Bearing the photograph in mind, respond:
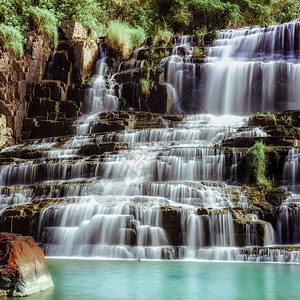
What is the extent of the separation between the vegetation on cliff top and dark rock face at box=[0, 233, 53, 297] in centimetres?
2170

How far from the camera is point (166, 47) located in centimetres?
2428

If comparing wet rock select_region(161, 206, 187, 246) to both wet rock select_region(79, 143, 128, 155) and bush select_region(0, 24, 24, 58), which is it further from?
bush select_region(0, 24, 24, 58)

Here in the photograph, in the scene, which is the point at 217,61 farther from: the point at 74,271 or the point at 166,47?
the point at 74,271

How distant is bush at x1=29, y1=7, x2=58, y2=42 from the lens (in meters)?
24.0

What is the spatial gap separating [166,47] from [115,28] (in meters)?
3.21

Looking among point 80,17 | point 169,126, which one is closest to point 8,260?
point 169,126

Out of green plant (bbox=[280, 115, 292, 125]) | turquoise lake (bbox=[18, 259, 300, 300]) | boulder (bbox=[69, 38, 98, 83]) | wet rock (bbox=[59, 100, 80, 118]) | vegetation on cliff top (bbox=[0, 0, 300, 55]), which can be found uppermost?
vegetation on cliff top (bbox=[0, 0, 300, 55])

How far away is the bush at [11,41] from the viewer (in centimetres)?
2216

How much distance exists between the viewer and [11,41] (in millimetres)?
22281

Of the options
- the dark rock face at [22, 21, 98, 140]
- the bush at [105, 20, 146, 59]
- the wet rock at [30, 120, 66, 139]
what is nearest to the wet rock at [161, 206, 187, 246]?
the dark rock face at [22, 21, 98, 140]

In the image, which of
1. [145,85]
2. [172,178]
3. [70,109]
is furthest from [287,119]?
[70,109]

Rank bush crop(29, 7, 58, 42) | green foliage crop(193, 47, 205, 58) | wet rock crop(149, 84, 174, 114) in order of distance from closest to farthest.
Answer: wet rock crop(149, 84, 174, 114)
green foliage crop(193, 47, 205, 58)
bush crop(29, 7, 58, 42)

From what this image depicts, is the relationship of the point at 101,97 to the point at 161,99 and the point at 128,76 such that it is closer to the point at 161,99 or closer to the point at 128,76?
the point at 128,76

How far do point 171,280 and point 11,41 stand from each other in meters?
18.0
